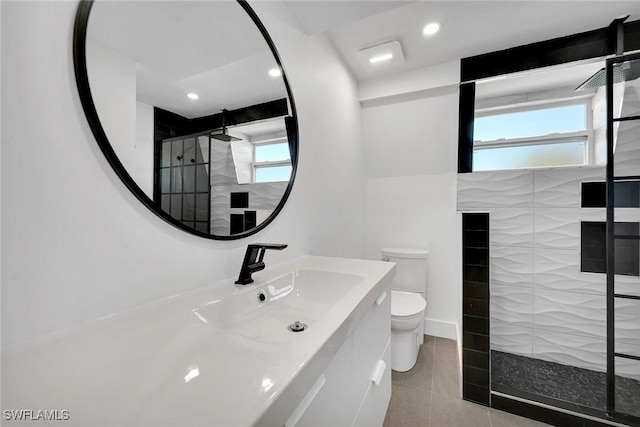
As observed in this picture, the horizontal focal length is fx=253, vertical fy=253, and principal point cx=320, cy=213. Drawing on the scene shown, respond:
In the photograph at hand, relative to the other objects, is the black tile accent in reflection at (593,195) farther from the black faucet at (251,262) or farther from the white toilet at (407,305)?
the black faucet at (251,262)

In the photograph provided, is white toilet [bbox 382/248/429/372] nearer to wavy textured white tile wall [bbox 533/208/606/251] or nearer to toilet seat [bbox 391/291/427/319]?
toilet seat [bbox 391/291/427/319]

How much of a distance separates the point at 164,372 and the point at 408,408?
1.65m

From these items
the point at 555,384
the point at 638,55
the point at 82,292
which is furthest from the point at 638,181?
the point at 82,292

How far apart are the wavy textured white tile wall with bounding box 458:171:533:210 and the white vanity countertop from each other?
2.14m

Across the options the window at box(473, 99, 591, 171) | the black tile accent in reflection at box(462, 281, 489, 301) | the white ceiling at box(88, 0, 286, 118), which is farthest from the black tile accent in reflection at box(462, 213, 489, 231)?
the white ceiling at box(88, 0, 286, 118)

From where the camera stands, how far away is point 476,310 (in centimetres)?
160

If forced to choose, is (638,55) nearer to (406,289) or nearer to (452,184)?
(452,184)

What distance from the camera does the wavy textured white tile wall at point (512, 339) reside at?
2.21 metres

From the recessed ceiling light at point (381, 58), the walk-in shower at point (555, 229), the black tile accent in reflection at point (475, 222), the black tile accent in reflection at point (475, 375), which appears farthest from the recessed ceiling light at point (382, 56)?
the black tile accent in reflection at point (475, 375)

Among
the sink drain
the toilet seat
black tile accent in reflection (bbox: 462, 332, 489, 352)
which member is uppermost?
the sink drain

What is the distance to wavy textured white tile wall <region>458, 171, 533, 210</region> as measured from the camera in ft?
7.15

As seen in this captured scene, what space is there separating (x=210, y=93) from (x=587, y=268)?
9.61ft

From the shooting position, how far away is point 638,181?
1.54m

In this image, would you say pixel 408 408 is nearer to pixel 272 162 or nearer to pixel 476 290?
pixel 476 290
